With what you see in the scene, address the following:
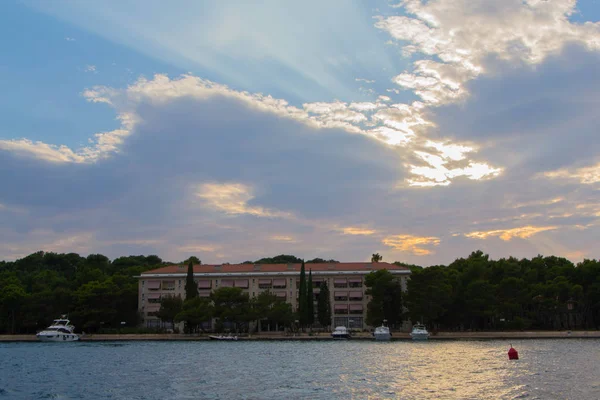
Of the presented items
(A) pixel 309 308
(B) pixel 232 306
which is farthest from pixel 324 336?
(B) pixel 232 306

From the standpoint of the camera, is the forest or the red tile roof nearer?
the forest

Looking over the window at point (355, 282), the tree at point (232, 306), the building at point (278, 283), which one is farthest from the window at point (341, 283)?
the tree at point (232, 306)

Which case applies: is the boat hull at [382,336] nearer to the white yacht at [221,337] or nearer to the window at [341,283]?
the white yacht at [221,337]

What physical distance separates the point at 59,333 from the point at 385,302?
50325mm

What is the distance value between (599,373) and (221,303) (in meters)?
67.2

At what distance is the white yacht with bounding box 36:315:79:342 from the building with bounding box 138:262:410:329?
1824 cm

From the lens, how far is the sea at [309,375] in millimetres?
33656

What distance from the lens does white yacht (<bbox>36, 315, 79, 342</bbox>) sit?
298ft

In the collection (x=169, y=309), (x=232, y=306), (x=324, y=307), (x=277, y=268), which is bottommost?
(x=324, y=307)

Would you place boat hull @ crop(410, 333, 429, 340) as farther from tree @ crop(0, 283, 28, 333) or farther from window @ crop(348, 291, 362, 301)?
tree @ crop(0, 283, 28, 333)

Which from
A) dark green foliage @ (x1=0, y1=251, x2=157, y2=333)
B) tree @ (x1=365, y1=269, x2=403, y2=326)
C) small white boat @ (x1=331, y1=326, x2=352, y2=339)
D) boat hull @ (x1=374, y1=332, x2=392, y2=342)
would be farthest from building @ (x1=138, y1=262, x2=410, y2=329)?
boat hull @ (x1=374, y1=332, x2=392, y2=342)

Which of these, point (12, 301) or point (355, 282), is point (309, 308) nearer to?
point (355, 282)

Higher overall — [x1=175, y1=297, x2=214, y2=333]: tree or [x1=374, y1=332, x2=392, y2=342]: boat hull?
[x1=175, y1=297, x2=214, y2=333]: tree

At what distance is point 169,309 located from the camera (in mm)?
101750
